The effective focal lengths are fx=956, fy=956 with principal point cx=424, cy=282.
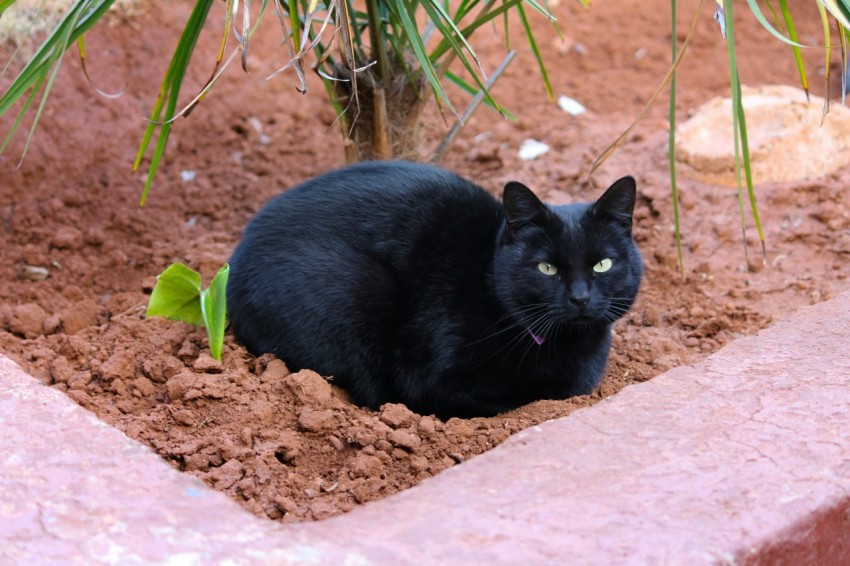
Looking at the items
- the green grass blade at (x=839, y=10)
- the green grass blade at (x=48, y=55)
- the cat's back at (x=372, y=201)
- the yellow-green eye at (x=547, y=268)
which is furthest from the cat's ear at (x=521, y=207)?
the green grass blade at (x=48, y=55)

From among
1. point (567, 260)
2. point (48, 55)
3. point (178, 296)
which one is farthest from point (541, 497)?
point (48, 55)

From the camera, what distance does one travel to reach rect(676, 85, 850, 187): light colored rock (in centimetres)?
453

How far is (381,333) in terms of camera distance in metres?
3.45

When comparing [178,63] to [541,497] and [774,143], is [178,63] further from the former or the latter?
[774,143]

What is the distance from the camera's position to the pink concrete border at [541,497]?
1991mm

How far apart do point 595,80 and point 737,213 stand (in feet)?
5.58

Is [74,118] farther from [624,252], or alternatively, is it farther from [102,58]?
[624,252]

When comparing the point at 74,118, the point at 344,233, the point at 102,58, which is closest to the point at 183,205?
the point at 74,118

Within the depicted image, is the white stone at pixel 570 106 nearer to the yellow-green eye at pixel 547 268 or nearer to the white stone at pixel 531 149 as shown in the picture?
the white stone at pixel 531 149

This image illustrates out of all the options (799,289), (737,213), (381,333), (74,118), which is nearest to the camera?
(381,333)

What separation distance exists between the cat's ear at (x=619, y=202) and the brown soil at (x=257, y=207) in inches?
23.0

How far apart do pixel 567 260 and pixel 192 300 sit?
4.37 feet

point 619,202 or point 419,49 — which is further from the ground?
point 419,49

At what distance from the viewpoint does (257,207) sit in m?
4.64
